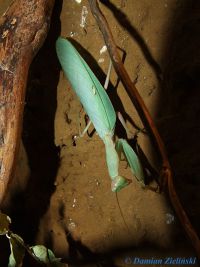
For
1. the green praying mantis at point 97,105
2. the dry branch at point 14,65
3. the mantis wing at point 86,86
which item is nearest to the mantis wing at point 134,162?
the green praying mantis at point 97,105

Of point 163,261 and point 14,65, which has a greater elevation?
point 14,65

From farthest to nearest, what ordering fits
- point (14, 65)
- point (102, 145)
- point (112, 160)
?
1. point (102, 145)
2. point (112, 160)
3. point (14, 65)

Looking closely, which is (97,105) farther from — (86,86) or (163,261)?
(163,261)

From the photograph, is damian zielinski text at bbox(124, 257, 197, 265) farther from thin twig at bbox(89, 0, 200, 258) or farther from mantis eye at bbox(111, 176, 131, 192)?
mantis eye at bbox(111, 176, 131, 192)

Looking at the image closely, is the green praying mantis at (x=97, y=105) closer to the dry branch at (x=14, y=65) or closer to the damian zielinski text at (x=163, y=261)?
the dry branch at (x=14, y=65)

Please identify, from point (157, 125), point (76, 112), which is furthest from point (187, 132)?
point (76, 112)

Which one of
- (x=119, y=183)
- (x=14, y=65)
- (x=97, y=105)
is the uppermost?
(x=14, y=65)

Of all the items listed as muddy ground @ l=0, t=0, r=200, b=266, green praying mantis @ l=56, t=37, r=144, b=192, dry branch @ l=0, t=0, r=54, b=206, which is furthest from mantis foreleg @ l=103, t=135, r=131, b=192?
dry branch @ l=0, t=0, r=54, b=206

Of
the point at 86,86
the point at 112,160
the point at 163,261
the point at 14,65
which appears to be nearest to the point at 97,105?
the point at 86,86

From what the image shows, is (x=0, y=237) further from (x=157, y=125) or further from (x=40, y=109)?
(x=157, y=125)
